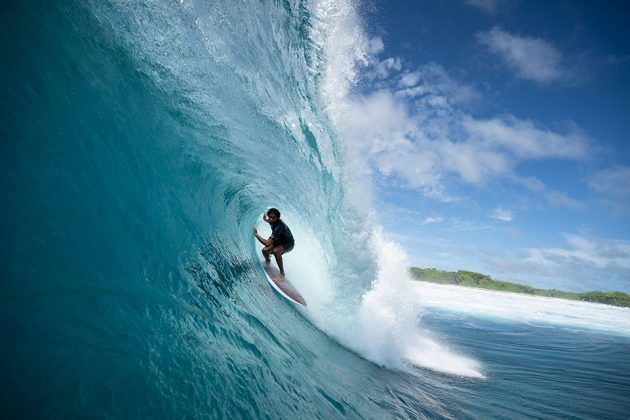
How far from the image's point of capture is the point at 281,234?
666cm

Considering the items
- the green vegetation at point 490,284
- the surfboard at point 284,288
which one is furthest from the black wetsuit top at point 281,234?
the green vegetation at point 490,284

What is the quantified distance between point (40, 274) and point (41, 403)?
1.14 metres

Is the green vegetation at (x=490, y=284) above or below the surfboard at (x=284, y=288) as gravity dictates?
above

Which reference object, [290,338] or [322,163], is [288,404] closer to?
[290,338]

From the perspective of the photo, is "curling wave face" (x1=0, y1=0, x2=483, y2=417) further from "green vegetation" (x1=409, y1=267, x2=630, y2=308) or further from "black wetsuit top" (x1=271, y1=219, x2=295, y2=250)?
"green vegetation" (x1=409, y1=267, x2=630, y2=308)

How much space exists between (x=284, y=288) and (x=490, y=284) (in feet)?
229

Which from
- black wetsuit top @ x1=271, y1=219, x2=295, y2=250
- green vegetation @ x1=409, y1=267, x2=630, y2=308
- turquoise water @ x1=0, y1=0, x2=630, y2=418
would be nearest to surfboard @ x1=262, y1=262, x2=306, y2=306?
turquoise water @ x1=0, y1=0, x2=630, y2=418

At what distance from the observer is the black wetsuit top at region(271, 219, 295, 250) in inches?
259

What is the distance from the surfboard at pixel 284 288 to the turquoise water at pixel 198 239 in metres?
0.24

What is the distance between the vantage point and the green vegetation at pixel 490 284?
61.8 meters

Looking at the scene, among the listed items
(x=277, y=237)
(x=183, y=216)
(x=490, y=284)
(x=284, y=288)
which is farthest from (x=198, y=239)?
(x=490, y=284)

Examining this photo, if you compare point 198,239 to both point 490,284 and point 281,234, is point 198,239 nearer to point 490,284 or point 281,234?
point 281,234

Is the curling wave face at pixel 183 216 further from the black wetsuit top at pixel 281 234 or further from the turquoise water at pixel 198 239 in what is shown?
the black wetsuit top at pixel 281 234

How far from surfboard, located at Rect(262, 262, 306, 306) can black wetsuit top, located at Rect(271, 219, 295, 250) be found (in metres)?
0.93
